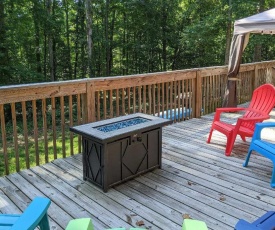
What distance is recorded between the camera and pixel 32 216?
1.50m

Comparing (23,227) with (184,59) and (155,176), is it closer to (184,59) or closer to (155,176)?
(155,176)

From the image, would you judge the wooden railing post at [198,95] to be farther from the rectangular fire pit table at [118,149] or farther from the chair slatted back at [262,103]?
the rectangular fire pit table at [118,149]

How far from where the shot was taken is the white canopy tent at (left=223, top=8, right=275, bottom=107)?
4.29 m

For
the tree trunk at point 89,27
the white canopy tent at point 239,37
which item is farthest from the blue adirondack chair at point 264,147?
the tree trunk at point 89,27

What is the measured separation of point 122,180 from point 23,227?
5.55 feet

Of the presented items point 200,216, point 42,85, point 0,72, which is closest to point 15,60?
point 0,72

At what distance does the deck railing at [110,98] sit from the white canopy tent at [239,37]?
311 mm

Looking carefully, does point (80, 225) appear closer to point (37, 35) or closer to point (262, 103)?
point (262, 103)

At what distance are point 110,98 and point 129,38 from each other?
12.3m

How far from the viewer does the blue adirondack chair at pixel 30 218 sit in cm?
144

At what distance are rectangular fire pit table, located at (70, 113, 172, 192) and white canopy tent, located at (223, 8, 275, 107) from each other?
235 centimetres

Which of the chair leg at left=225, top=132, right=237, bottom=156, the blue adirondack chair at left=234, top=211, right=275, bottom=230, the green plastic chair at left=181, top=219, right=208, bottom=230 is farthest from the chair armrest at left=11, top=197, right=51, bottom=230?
the chair leg at left=225, top=132, right=237, bottom=156

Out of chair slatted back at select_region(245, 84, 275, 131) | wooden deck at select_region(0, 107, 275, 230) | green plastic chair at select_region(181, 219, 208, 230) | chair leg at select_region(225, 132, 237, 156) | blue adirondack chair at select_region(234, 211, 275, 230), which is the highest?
chair slatted back at select_region(245, 84, 275, 131)

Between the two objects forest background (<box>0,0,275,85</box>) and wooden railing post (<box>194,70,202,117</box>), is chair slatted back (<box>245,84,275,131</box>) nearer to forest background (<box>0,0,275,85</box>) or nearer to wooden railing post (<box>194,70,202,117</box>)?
wooden railing post (<box>194,70,202,117</box>)
